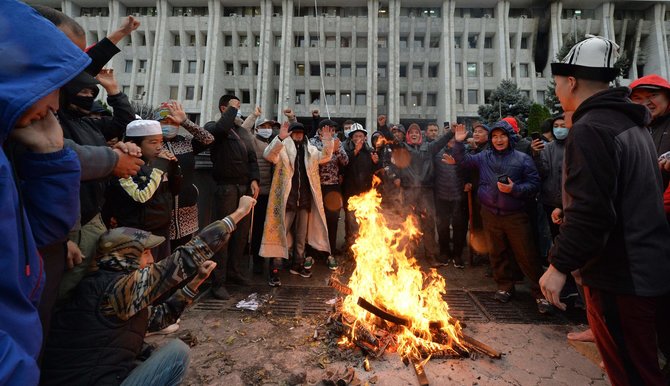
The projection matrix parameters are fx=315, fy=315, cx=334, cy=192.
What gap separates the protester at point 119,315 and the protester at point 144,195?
61.6 inches

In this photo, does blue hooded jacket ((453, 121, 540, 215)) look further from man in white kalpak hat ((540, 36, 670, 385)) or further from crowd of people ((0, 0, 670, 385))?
man in white kalpak hat ((540, 36, 670, 385))

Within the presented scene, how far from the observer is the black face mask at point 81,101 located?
2834 millimetres

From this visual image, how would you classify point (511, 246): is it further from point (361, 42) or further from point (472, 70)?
point (361, 42)

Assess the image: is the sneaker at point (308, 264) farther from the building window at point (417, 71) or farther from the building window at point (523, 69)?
the building window at point (523, 69)

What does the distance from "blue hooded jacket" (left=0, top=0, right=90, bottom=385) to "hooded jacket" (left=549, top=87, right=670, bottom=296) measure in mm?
2810

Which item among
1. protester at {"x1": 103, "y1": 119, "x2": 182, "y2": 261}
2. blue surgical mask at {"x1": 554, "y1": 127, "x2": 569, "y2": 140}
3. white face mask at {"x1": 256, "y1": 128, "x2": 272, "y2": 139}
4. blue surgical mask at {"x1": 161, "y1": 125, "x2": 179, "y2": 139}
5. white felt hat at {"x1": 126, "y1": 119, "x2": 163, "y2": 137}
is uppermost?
white face mask at {"x1": 256, "y1": 128, "x2": 272, "y2": 139}

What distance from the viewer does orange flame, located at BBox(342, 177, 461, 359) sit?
3.56 metres

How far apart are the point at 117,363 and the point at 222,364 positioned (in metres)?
1.49

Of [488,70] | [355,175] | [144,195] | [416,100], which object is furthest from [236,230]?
[488,70]

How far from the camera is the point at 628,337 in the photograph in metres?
2.00

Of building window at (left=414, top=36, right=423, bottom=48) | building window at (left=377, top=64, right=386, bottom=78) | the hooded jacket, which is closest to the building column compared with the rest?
building window at (left=377, top=64, right=386, bottom=78)

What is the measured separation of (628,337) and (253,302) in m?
4.09

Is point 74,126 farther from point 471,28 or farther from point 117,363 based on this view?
point 471,28

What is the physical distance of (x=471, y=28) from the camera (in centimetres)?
3634
